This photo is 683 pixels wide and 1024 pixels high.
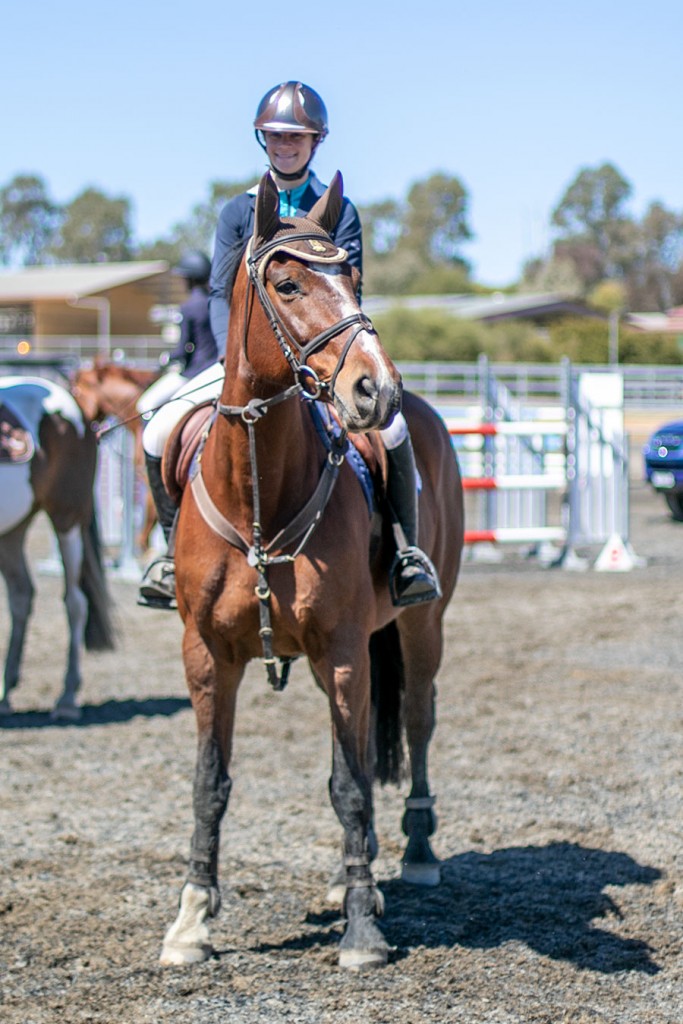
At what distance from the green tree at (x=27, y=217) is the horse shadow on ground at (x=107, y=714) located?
102 meters

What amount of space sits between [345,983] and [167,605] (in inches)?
62.1

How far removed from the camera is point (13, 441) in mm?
7832

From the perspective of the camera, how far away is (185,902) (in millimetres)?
4188

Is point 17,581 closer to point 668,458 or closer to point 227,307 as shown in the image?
point 227,307

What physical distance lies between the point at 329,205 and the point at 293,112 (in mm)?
471

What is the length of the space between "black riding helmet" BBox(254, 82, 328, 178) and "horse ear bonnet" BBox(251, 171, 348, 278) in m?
0.38

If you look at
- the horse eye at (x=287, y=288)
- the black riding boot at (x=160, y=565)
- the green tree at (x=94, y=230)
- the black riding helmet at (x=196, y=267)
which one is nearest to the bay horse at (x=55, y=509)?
the black riding helmet at (x=196, y=267)

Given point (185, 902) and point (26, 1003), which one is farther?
point (185, 902)

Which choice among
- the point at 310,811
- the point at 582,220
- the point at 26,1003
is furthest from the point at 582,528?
the point at 582,220

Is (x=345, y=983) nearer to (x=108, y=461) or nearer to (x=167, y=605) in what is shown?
(x=167, y=605)

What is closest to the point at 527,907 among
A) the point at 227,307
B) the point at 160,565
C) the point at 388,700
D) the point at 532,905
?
the point at 532,905

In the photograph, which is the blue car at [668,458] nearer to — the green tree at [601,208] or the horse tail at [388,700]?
the horse tail at [388,700]

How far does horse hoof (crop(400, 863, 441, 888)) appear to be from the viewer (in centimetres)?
488

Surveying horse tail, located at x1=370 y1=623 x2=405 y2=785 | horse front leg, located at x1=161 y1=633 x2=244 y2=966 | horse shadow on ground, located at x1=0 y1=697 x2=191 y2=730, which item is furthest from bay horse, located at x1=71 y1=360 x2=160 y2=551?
horse front leg, located at x1=161 y1=633 x2=244 y2=966
